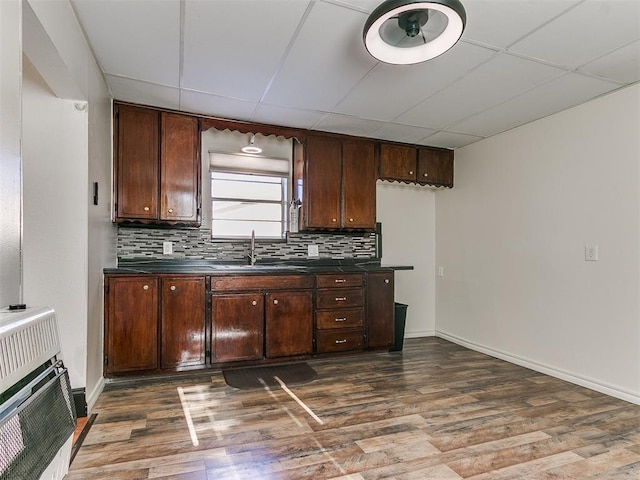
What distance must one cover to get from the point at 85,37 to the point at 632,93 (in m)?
3.75

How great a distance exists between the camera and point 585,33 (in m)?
2.10

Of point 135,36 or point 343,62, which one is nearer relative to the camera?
point 135,36

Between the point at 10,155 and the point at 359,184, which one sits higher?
the point at 359,184

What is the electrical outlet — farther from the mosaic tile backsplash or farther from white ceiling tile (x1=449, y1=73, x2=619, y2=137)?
the mosaic tile backsplash

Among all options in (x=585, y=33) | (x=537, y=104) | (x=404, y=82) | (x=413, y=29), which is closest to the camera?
(x=413, y=29)

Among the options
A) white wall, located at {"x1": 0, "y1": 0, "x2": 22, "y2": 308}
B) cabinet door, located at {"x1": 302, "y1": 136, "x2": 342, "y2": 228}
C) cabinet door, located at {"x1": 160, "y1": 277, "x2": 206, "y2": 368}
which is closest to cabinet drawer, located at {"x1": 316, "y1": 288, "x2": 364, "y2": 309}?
Result: cabinet door, located at {"x1": 302, "y1": 136, "x2": 342, "y2": 228}

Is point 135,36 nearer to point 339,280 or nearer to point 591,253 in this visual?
point 339,280

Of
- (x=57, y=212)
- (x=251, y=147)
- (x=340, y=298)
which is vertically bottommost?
(x=340, y=298)

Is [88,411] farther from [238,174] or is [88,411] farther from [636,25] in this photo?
[636,25]

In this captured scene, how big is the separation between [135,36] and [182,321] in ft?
6.91

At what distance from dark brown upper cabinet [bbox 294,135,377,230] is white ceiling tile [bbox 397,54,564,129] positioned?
681mm

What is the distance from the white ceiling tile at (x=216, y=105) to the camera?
3043mm

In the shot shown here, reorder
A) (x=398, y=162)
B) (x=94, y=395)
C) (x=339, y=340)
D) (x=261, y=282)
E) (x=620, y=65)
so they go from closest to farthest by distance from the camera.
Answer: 1. (x=620, y=65)
2. (x=94, y=395)
3. (x=261, y=282)
4. (x=339, y=340)
5. (x=398, y=162)

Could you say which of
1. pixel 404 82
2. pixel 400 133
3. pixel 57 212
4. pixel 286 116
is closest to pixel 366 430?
pixel 57 212
